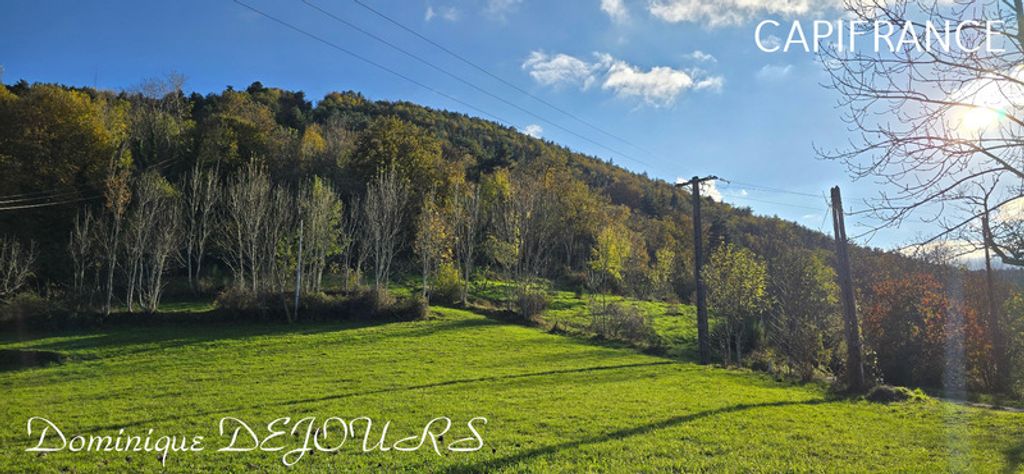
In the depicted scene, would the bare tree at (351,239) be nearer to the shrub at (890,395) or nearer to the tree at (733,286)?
the tree at (733,286)

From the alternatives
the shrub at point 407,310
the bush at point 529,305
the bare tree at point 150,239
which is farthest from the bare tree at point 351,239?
the bush at point 529,305

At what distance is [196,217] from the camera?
4347 cm

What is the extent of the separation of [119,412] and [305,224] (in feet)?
82.5

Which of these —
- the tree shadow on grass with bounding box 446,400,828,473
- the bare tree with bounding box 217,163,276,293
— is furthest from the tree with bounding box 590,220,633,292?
the tree shadow on grass with bounding box 446,400,828,473

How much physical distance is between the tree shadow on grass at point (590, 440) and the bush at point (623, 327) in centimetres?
1663

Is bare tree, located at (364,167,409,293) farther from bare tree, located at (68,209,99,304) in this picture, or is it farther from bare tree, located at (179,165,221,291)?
bare tree, located at (68,209,99,304)

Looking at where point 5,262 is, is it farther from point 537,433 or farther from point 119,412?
point 537,433

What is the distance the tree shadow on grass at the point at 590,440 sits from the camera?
8.20 metres

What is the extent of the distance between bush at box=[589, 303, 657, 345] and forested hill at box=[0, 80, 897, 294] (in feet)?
40.7

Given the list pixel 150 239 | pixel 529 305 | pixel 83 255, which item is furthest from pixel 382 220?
pixel 83 255

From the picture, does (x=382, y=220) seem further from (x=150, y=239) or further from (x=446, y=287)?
(x=150, y=239)

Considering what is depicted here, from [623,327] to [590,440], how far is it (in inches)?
899

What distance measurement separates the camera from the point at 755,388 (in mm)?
17781

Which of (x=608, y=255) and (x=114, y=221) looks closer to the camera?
(x=114, y=221)
